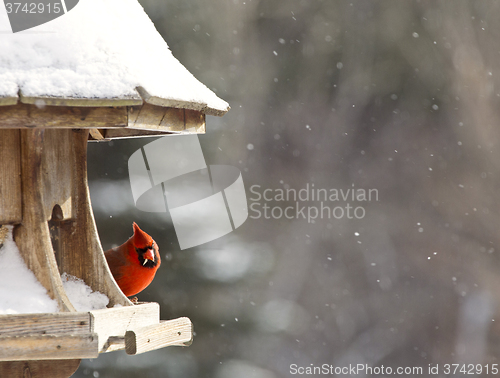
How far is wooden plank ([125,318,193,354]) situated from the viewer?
1.78 meters

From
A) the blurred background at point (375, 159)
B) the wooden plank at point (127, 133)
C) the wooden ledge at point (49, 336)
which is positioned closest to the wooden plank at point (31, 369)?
the wooden ledge at point (49, 336)

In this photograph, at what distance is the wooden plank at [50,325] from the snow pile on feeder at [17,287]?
11 centimetres

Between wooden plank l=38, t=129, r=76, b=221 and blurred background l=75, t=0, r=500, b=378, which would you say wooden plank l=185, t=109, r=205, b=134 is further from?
blurred background l=75, t=0, r=500, b=378

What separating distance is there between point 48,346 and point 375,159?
20.0ft

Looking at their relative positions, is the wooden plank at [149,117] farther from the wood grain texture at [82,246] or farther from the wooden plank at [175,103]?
the wood grain texture at [82,246]

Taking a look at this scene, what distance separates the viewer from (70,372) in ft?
6.91

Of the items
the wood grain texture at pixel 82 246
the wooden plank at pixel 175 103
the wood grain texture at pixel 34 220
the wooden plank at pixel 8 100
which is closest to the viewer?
the wooden plank at pixel 8 100

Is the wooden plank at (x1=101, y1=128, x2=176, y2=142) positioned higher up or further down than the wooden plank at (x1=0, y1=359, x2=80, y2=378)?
higher up

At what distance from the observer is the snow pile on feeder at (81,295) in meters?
2.02

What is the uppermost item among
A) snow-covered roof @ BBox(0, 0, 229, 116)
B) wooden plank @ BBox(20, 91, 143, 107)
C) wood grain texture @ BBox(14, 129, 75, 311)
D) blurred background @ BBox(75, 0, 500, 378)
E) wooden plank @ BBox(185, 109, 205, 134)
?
snow-covered roof @ BBox(0, 0, 229, 116)

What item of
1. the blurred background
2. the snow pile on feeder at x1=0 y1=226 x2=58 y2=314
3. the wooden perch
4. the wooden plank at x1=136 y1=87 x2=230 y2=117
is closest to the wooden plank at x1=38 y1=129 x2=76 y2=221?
the wooden perch

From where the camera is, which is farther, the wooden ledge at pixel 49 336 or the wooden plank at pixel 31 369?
the wooden plank at pixel 31 369

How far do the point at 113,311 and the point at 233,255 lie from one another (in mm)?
4073

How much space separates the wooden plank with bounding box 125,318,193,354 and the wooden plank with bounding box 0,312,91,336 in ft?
0.55
